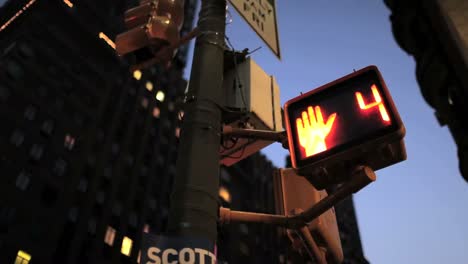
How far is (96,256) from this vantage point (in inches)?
1887

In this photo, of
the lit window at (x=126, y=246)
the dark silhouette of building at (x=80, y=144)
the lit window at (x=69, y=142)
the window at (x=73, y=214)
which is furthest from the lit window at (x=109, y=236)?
the lit window at (x=69, y=142)

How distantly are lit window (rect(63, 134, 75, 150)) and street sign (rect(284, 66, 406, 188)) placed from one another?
172 ft

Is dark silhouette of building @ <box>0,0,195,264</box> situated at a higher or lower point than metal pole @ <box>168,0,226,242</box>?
higher

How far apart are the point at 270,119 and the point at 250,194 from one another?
83.0m

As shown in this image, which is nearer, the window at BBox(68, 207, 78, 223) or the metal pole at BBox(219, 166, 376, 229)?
the metal pole at BBox(219, 166, 376, 229)

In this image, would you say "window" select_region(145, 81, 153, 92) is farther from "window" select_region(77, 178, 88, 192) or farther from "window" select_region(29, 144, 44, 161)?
"window" select_region(29, 144, 44, 161)

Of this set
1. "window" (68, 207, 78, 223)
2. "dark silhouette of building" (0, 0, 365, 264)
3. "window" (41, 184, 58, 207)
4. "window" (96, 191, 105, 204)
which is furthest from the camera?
"window" (96, 191, 105, 204)

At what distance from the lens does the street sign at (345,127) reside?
341 cm

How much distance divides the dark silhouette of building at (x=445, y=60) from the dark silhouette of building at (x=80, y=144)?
37562 mm

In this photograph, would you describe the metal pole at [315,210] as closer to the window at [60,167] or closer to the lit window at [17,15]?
the window at [60,167]

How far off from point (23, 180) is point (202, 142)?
4714 cm

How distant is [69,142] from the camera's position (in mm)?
52906

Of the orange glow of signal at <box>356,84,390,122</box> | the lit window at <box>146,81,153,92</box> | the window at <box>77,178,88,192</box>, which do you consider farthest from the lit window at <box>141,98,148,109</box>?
the orange glow of signal at <box>356,84,390,122</box>

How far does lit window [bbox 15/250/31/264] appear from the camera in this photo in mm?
40344
